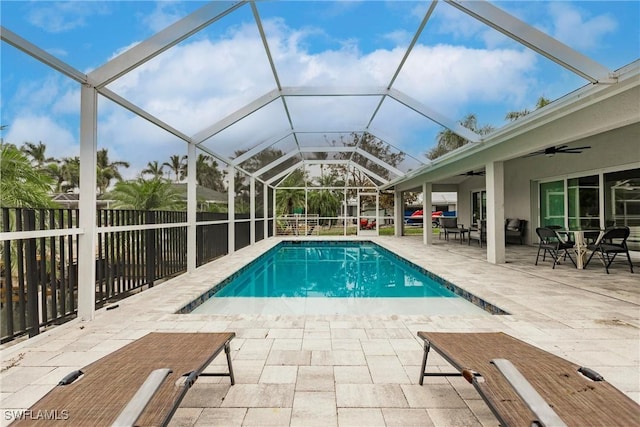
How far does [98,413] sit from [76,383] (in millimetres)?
342

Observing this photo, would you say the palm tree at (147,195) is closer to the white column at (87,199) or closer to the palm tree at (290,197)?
the white column at (87,199)

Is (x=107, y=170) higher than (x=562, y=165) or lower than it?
lower

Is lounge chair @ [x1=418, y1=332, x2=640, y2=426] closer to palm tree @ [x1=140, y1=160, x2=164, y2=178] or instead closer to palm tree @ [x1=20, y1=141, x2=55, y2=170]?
palm tree @ [x1=20, y1=141, x2=55, y2=170]

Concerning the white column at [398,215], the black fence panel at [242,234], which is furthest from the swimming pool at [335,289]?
the white column at [398,215]

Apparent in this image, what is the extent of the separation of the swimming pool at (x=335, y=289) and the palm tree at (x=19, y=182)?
88.2 inches

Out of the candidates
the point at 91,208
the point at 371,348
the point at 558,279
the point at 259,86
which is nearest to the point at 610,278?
the point at 558,279

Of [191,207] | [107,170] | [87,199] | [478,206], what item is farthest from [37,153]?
[478,206]

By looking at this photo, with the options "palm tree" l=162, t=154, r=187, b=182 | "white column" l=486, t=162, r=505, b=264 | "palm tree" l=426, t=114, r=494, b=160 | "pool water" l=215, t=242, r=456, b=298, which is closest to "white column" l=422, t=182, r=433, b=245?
"pool water" l=215, t=242, r=456, b=298

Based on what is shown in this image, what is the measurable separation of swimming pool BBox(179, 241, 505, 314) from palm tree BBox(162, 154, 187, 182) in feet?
9.10

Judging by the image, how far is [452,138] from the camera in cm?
800

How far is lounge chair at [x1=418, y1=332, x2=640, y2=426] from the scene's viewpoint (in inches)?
54.0

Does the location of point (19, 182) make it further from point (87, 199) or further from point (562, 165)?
point (562, 165)

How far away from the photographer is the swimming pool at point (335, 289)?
4945 millimetres

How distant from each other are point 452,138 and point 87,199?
7198mm
